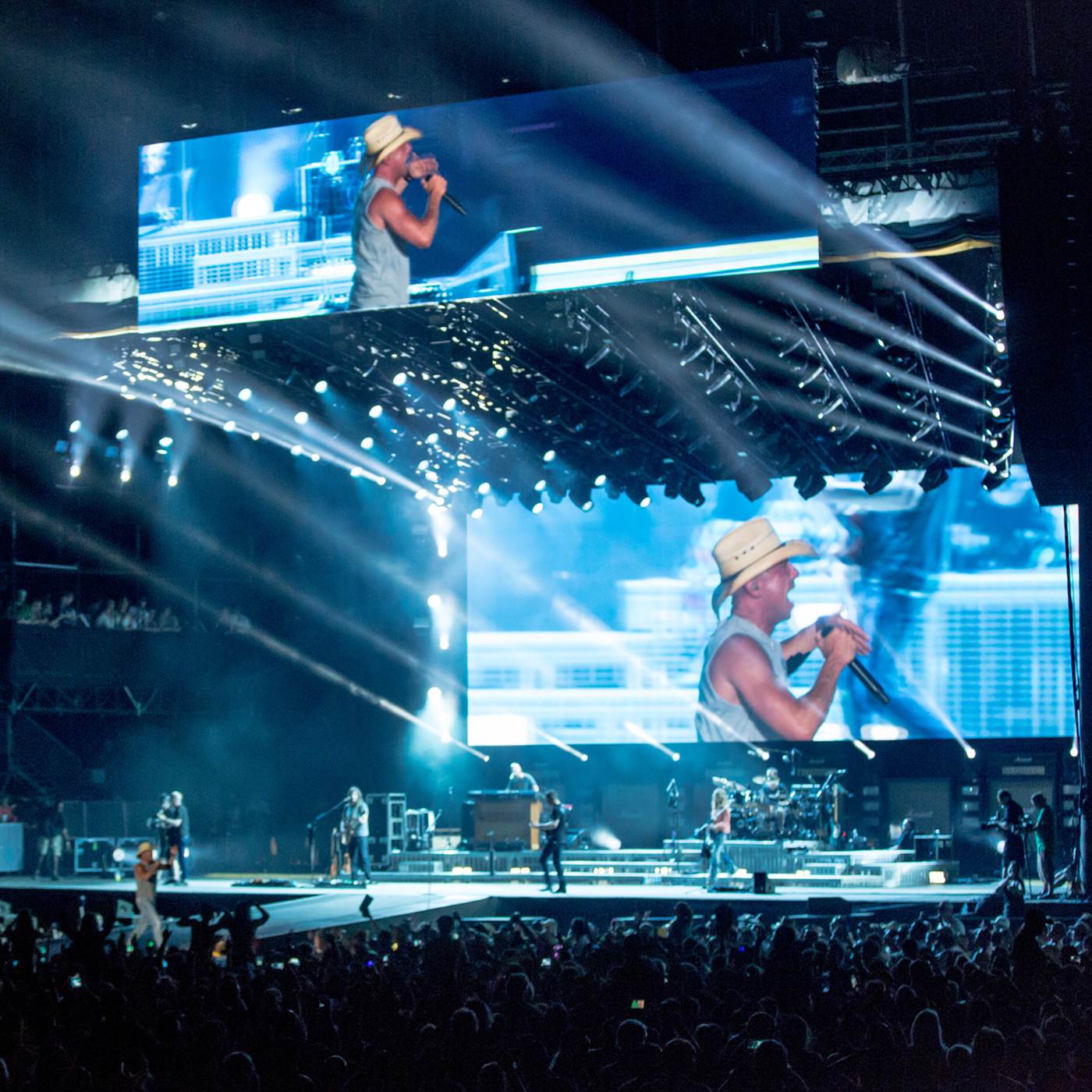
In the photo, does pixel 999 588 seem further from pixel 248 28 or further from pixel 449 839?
pixel 248 28

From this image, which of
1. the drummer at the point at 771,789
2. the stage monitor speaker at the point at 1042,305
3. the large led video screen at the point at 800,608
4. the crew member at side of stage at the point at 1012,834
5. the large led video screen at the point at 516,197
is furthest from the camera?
the large led video screen at the point at 800,608

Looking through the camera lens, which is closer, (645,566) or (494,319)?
(494,319)

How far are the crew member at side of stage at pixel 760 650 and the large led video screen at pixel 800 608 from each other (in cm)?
15

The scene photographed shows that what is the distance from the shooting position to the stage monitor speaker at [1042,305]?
33.0ft

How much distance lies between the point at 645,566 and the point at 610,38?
11.2 metres

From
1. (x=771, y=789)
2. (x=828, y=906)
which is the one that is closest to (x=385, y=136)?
(x=828, y=906)

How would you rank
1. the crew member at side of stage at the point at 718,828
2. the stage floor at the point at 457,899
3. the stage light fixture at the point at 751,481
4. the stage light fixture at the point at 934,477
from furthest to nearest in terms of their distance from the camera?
the stage light fixture at the point at 751,481, the stage light fixture at the point at 934,477, the crew member at side of stage at the point at 718,828, the stage floor at the point at 457,899

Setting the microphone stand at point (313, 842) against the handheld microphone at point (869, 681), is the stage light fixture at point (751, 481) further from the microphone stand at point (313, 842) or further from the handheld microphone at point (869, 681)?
the microphone stand at point (313, 842)

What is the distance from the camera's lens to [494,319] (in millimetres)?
16359

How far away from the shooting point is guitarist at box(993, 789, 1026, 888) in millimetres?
15859

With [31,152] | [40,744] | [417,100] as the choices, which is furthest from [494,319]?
[40,744]

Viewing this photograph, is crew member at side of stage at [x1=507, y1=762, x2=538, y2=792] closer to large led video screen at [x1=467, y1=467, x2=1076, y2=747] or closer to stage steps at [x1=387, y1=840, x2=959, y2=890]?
large led video screen at [x1=467, y1=467, x2=1076, y2=747]

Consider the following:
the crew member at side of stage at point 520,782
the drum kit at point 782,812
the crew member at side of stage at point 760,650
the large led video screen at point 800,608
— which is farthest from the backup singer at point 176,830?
the crew member at side of stage at point 760,650

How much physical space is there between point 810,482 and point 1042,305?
38.0 ft
